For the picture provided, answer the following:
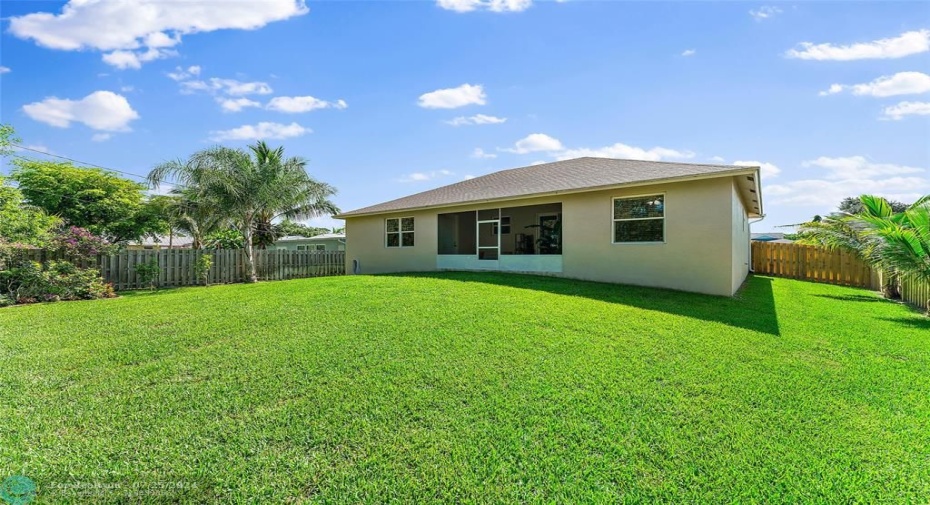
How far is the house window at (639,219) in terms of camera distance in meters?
10.0

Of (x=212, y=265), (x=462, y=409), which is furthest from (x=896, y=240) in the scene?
(x=212, y=265)

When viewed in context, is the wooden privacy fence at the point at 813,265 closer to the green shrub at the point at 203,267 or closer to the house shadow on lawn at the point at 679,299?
the house shadow on lawn at the point at 679,299

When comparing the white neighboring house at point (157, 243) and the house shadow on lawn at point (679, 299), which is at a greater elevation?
the white neighboring house at point (157, 243)

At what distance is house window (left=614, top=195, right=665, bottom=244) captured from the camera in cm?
1000

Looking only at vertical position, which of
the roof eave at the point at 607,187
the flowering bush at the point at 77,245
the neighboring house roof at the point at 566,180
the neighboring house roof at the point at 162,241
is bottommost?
the flowering bush at the point at 77,245

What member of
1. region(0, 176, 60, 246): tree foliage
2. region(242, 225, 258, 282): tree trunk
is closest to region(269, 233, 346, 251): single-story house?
region(242, 225, 258, 282): tree trunk

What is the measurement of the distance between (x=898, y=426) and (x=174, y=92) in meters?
20.2

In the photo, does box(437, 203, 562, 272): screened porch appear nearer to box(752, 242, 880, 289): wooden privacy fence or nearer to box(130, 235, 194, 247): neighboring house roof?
box(752, 242, 880, 289): wooden privacy fence

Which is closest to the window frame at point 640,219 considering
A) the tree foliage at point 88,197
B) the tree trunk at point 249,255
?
the tree trunk at point 249,255

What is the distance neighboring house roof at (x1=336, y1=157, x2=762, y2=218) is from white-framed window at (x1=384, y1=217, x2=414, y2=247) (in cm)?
64

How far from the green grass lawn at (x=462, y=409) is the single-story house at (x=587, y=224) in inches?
132

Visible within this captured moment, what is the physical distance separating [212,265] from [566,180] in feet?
49.0

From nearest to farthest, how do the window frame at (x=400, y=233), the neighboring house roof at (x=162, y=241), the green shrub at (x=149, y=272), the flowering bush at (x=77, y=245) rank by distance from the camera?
the flowering bush at (x=77, y=245)
the green shrub at (x=149, y=272)
the window frame at (x=400, y=233)
the neighboring house roof at (x=162, y=241)

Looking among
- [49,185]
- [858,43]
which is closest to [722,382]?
[858,43]
